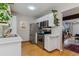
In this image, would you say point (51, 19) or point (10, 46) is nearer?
point (10, 46)

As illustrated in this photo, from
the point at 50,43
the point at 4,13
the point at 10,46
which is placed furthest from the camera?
the point at 50,43

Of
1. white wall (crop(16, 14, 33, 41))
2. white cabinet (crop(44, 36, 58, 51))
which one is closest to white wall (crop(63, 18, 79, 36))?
white cabinet (crop(44, 36, 58, 51))

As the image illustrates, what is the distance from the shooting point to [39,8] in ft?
5.36

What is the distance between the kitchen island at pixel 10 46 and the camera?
5.08 ft

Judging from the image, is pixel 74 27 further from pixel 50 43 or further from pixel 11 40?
pixel 11 40

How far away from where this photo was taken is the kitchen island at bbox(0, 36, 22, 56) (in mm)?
1548

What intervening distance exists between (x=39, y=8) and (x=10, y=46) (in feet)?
2.69

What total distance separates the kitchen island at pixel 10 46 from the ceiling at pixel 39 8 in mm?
458

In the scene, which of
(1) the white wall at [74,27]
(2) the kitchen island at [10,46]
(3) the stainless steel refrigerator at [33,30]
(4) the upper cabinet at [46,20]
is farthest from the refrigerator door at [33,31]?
(1) the white wall at [74,27]

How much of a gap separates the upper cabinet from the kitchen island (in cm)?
48

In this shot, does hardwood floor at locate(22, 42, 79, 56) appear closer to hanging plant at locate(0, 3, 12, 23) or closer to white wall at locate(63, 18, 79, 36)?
white wall at locate(63, 18, 79, 36)

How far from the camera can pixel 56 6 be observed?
1.60 metres

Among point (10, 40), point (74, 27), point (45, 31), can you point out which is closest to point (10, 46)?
point (10, 40)

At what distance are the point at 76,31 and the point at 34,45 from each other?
0.82 meters
